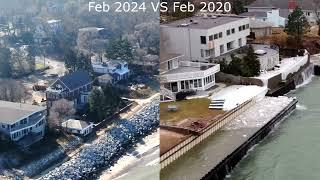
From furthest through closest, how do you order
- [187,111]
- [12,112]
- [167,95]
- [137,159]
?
[167,95] < [187,111] < [137,159] < [12,112]

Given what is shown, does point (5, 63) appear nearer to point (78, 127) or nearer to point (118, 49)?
point (78, 127)

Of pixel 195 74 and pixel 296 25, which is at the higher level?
pixel 296 25

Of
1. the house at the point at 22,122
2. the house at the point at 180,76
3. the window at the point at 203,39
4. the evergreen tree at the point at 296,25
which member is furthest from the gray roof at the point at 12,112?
the evergreen tree at the point at 296,25

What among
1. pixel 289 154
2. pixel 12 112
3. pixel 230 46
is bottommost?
pixel 289 154

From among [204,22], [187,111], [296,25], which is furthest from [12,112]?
[296,25]

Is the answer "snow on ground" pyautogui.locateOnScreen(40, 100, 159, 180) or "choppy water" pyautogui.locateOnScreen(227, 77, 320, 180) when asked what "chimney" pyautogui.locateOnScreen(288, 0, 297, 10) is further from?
"snow on ground" pyautogui.locateOnScreen(40, 100, 159, 180)

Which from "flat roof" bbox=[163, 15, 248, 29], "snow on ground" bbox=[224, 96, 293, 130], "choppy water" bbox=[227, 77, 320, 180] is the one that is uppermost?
"flat roof" bbox=[163, 15, 248, 29]

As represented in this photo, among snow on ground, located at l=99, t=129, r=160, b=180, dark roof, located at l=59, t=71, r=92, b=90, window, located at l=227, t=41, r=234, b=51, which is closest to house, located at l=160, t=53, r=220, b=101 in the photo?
window, located at l=227, t=41, r=234, b=51
